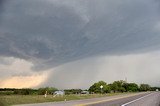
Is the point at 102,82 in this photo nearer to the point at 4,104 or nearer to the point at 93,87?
the point at 93,87

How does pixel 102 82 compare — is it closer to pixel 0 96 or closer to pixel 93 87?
pixel 93 87

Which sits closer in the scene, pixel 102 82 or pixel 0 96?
pixel 0 96

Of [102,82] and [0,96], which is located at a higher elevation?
[102,82]

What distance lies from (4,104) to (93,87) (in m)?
182

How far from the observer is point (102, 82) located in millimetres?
187125

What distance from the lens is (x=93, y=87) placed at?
184 meters

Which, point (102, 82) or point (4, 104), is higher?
point (102, 82)

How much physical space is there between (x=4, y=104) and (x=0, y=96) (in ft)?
0.47

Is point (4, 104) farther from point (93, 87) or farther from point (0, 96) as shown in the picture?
point (93, 87)

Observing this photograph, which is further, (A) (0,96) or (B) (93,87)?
(B) (93,87)

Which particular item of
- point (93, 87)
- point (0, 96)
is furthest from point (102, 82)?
point (0, 96)

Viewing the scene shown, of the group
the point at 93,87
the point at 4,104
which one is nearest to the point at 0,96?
the point at 4,104

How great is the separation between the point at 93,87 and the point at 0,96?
182389mm

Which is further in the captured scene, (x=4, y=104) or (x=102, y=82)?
(x=102, y=82)
